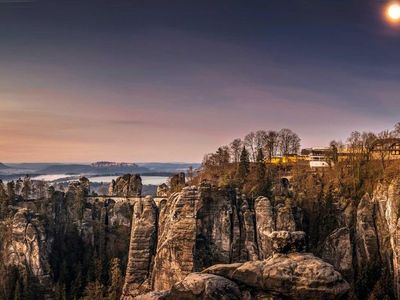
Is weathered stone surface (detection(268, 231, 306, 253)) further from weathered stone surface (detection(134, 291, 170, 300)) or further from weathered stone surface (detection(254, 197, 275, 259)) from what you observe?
weathered stone surface (detection(254, 197, 275, 259))

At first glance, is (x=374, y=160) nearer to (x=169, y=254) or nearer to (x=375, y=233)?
(x=375, y=233)

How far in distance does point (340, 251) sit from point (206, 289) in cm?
2358

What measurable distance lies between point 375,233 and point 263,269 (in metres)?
24.9

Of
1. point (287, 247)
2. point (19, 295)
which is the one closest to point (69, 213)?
point (19, 295)

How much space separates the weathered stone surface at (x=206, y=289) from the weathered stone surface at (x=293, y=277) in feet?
2.64

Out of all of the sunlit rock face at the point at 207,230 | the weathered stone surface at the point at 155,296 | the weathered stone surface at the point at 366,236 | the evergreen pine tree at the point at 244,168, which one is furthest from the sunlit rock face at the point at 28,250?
the weathered stone surface at the point at 155,296

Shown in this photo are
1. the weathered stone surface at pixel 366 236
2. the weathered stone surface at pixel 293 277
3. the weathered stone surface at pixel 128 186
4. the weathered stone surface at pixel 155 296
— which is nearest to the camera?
the weathered stone surface at pixel 293 277

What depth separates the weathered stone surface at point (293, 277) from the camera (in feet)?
53.8

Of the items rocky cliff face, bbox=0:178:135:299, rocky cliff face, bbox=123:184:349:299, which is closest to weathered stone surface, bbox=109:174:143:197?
rocky cliff face, bbox=0:178:135:299

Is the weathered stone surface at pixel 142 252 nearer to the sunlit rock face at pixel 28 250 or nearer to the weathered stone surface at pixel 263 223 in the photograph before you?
the weathered stone surface at pixel 263 223

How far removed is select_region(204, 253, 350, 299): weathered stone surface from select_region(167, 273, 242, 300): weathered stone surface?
2.64 feet

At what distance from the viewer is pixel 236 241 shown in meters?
39.6

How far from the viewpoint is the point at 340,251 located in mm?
37406

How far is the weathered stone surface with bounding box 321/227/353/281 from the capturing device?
3691cm
